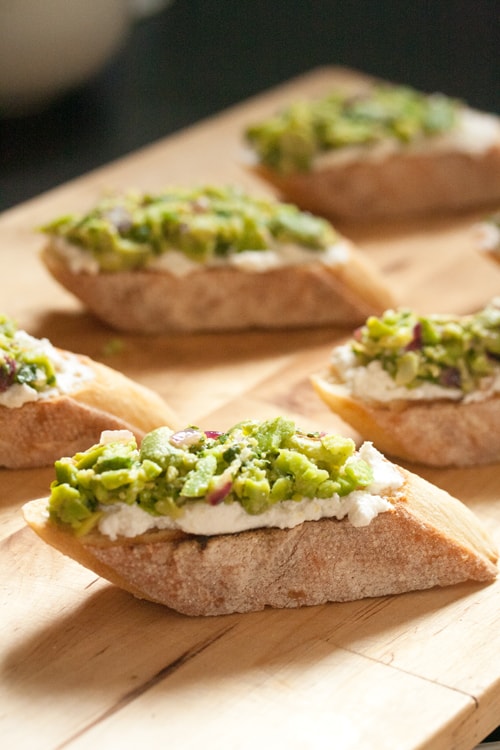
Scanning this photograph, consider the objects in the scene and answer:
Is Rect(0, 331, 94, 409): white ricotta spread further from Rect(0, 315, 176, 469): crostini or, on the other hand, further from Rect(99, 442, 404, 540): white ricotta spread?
Rect(99, 442, 404, 540): white ricotta spread

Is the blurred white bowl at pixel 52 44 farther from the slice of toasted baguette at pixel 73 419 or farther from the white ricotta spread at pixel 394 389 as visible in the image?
the white ricotta spread at pixel 394 389

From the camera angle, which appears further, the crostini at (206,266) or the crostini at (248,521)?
the crostini at (206,266)

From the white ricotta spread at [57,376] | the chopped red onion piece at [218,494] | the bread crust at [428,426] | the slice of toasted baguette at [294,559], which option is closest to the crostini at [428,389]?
the bread crust at [428,426]

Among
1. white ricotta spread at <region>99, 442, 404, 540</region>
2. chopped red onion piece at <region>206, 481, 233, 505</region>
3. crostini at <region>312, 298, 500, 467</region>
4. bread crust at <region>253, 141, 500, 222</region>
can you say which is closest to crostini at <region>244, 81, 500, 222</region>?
bread crust at <region>253, 141, 500, 222</region>

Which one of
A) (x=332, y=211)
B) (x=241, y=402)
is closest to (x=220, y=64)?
(x=332, y=211)

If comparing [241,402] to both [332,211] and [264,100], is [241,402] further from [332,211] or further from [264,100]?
[264,100]

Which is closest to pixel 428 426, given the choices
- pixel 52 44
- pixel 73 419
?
pixel 73 419
